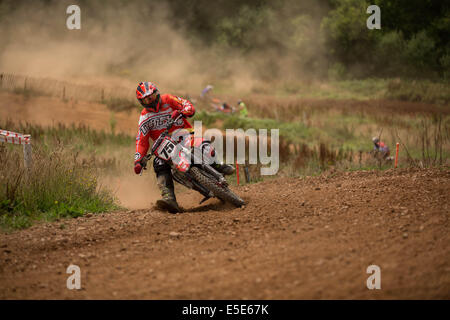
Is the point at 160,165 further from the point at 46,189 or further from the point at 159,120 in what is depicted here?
the point at 46,189

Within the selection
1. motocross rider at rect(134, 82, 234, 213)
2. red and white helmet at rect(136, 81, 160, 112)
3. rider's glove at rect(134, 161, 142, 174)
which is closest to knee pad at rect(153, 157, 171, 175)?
motocross rider at rect(134, 82, 234, 213)

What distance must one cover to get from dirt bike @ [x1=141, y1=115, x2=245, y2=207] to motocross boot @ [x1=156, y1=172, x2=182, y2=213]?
15.5 inches

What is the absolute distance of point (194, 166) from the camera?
299 inches

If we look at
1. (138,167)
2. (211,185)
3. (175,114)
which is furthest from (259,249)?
(175,114)

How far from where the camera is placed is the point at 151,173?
12.2m

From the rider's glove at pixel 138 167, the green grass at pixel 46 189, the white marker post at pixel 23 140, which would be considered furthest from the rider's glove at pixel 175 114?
the white marker post at pixel 23 140

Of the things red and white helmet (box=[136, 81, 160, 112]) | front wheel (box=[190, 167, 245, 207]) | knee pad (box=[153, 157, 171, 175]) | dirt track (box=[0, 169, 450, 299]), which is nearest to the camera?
dirt track (box=[0, 169, 450, 299])

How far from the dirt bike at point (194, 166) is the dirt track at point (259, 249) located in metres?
0.35

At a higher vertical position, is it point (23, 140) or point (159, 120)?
point (159, 120)

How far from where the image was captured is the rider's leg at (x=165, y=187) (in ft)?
26.2

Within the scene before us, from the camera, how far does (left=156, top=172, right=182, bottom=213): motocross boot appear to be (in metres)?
7.97

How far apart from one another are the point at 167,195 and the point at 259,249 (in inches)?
120

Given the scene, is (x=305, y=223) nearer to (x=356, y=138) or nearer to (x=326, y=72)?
(x=356, y=138)

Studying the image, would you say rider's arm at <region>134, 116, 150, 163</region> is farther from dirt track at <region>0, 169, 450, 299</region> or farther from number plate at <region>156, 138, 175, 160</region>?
dirt track at <region>0, 169, 450, 299</region>
